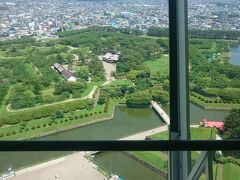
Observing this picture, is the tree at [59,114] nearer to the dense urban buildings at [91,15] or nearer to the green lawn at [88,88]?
the green lawn at [88,88]

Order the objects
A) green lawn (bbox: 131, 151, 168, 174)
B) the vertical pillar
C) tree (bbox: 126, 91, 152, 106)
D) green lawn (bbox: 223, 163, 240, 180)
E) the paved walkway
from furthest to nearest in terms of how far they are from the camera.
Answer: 1. tree (bbox: 126, 91, 152, 106)
2. the paved walkway
3. the vertical pillar
4. green lawn (bbox: 131, 151, 168, 174)
5. green lawn (bbox: 223, 163, 240, 180)

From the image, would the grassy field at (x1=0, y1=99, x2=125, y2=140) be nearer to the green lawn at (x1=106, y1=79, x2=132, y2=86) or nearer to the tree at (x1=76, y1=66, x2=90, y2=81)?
the green lawn at (x1=106, y1=79, x2=132, y2=86)

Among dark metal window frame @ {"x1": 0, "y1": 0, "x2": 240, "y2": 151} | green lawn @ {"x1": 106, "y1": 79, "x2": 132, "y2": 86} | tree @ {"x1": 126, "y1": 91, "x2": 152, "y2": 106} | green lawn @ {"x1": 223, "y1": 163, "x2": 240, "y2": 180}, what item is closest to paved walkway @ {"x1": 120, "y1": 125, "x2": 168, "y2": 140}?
tree @ {"x1": 126, "y1": 91, "x2": 152, "y2": 106}

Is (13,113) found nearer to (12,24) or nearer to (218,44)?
(12,24)

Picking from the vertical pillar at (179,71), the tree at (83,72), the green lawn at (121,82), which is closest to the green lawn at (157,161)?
the vertical pillar at (179,71)

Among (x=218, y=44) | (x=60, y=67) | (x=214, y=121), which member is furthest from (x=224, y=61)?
(x=60, y=67)
